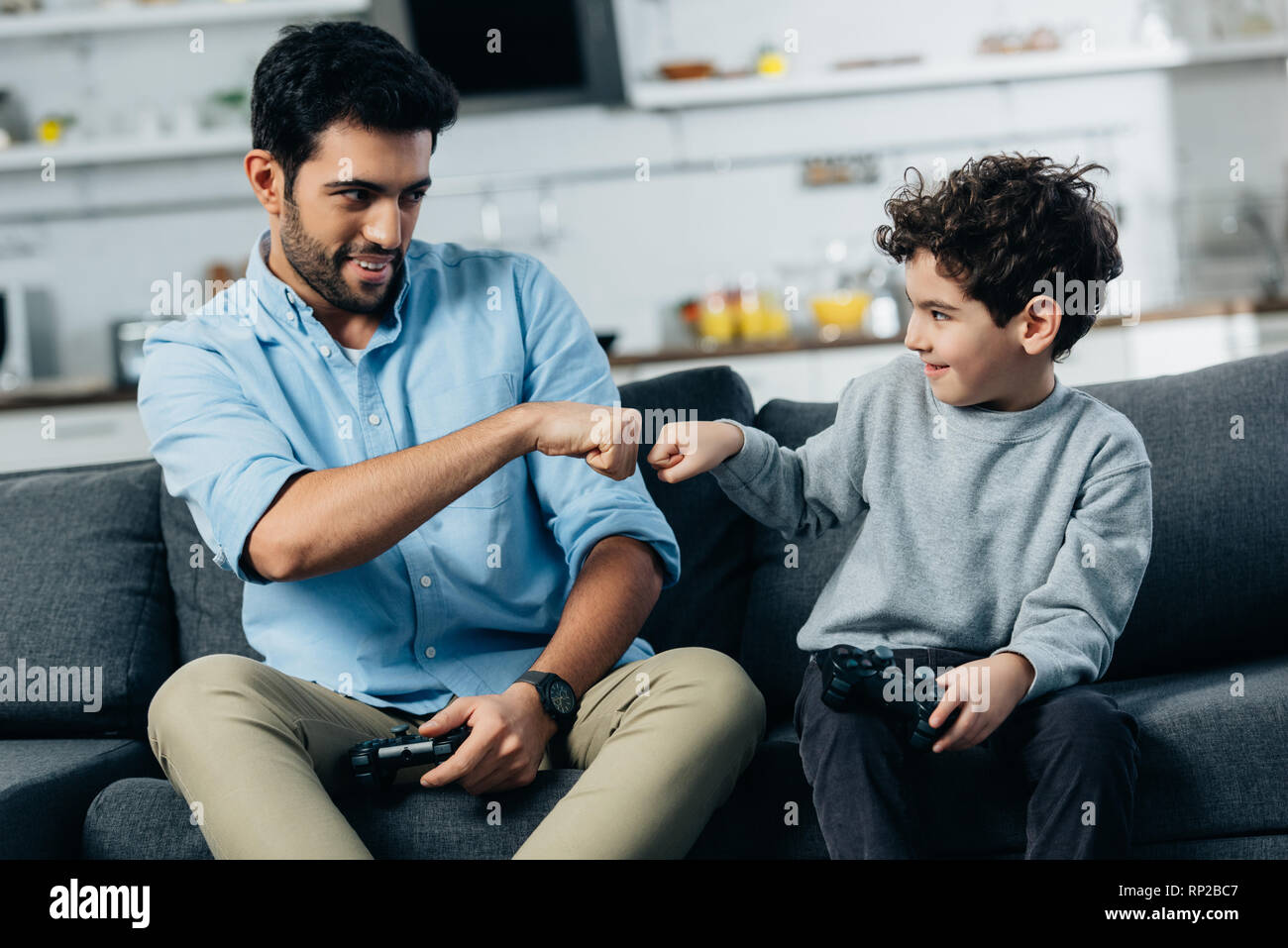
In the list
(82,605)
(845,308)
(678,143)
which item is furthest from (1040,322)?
(678,143)

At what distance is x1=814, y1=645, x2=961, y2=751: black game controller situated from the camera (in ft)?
3.76

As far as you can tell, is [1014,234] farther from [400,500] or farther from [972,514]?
[400,500]

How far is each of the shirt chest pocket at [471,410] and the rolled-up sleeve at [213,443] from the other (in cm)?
16

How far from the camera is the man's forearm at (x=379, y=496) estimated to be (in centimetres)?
120

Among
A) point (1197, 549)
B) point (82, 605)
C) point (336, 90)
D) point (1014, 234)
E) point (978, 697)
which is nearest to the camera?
point (978, 697)

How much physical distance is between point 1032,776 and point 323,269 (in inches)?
37.1

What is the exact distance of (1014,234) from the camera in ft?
4.13

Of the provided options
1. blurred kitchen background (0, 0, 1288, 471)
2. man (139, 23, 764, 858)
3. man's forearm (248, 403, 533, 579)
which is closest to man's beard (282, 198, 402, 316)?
man (139, 23, 764, 858)

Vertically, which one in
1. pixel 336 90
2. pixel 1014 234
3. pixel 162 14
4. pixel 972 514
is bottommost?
pixel 972 514

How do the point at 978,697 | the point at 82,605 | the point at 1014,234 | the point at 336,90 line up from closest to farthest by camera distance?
the point at 978,697, the point at 1014,234, the point at 336,90, the point at 82,605

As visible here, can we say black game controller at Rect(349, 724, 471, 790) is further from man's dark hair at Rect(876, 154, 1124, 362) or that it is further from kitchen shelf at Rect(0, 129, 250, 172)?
kitchen shelf at Rect(0, 129, 250, 172)

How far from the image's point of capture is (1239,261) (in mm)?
4066

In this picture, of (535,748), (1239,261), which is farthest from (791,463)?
(1239,261)
